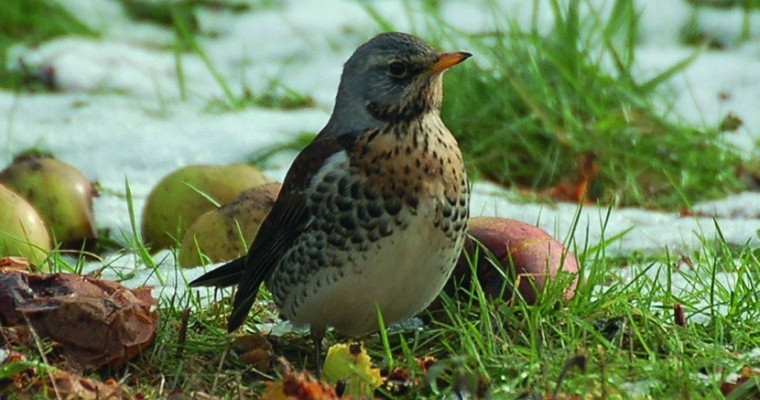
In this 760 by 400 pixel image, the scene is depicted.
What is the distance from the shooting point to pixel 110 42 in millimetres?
9656

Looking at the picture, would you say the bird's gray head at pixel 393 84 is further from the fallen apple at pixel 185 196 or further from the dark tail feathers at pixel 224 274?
the fallen apple at pixel 185 196

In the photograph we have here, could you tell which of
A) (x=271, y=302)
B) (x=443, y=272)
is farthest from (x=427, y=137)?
(x=271, y=302)

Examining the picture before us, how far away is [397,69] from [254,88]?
13.4ft

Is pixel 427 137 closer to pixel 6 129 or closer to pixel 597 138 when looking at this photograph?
pixel 597 138

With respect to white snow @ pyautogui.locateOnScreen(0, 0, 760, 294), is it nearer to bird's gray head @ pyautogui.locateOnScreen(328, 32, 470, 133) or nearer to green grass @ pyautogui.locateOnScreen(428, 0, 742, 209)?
green grass @ pyautogui.locateOnScreen(428, 0, 742, 209)

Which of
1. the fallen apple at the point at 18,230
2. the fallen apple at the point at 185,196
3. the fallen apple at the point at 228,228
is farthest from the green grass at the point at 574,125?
the fallen apple at the point at 18,230

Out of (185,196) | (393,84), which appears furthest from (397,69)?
(185,196)

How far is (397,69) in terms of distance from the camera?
4938 millimetres

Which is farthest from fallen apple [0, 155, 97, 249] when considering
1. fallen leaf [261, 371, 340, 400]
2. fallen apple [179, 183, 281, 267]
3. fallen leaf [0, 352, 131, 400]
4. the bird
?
fallen leaf [261, 371, 340, 400]

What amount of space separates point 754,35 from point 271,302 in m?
4.98

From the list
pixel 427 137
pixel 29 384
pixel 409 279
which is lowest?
pixel 29 384

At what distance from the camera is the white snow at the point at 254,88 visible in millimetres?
6695

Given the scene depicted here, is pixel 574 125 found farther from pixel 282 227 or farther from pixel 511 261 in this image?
pixel 282 227

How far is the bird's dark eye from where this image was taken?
16.2 feet
